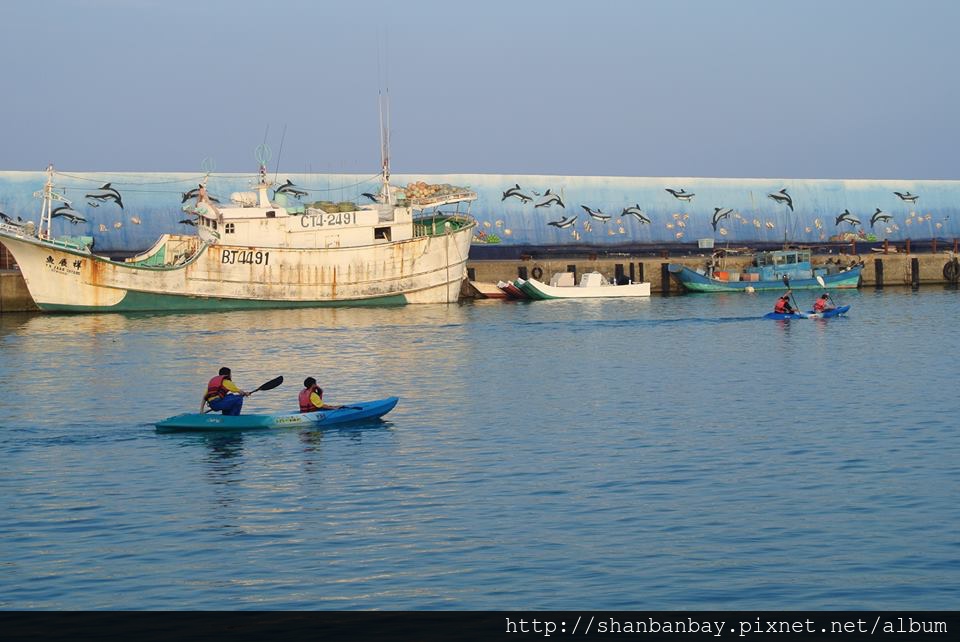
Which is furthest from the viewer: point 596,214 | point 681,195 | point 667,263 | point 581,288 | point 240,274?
point 681,195

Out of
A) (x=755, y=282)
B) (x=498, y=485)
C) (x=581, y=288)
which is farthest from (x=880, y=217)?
(x=498, y=485)

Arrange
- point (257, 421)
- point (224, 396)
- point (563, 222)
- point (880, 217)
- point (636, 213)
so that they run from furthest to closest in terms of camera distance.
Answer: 1. point (880, 217)
2. point (636, 213)
3. point (563, 222)
4. point (224, 396)
5. point (257, 421)

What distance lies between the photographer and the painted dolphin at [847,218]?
3831 inches

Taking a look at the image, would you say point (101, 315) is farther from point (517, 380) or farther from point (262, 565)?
point (262, 565)

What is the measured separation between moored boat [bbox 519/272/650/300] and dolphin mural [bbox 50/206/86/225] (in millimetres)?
27578

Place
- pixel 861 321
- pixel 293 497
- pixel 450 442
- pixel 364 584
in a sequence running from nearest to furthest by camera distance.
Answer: pixel 364 584 → pixel 293 497 → pixel 450 442 → pixel 861 321

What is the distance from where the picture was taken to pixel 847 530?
Answer: 19.0 m

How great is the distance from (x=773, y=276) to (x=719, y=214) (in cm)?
1057

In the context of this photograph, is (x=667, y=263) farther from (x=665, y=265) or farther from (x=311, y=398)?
(x=311, y=398)

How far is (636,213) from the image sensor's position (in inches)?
3652

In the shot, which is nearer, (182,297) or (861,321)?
(861,321)

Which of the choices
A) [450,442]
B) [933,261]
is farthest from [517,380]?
[933,261]

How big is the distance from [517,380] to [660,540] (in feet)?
68.0

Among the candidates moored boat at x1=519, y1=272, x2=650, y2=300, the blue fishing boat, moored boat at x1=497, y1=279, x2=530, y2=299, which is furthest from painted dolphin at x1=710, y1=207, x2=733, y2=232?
moored boat at x1=497, y1=279, x2=530, y2=299
